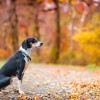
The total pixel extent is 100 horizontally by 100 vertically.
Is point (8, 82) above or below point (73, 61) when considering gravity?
above

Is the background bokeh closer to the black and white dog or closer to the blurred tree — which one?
the blurred tree

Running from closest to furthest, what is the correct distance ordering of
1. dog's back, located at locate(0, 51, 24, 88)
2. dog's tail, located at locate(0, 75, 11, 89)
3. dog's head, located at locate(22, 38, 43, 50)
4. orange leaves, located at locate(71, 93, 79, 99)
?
dog's tail, located at locate(0, 75, 11, 89) < dog's back, located at locate(0, 51, 24, 88) < orange leaves, located at locate(71, 93, 79, 99) < dog's head, located at locate(22, 38, 43, 50)

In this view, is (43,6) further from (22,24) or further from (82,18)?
(82,18)

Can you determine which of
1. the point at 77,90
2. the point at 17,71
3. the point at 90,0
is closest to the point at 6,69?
the point at 17,71

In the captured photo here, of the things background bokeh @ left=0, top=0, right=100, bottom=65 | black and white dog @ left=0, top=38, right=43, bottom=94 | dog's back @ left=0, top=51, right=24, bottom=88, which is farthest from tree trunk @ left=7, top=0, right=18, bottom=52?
dog's back @ left=0, top=51, right=24, bottom=88

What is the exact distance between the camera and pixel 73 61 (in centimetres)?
2694

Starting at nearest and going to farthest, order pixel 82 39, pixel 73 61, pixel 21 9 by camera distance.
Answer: pixel 82 39 < pixel 73 61 < pixel 21 9

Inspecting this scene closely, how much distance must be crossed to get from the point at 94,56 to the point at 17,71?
690 inches

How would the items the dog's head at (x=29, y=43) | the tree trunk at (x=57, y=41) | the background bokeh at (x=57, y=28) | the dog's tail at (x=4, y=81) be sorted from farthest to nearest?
the tree trunk at (x=57, y=41)
the background bokeh at (x=57, y=28)
the dog's head at (x=29, y=43)
the dog's tail at (x=4, y=81)

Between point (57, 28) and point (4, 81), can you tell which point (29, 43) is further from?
point (57, 28)

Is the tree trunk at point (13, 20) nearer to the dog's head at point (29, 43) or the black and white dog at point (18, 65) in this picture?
the dog's head at point (29, 43)

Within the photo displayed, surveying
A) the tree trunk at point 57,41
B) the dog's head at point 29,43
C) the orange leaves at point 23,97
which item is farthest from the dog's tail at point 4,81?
the tree trunk at point 57,41

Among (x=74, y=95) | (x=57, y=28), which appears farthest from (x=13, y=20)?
(x=74, y=95)

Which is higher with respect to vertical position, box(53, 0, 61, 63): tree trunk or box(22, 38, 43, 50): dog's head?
box(22, 38, 43, 50): dog's head
